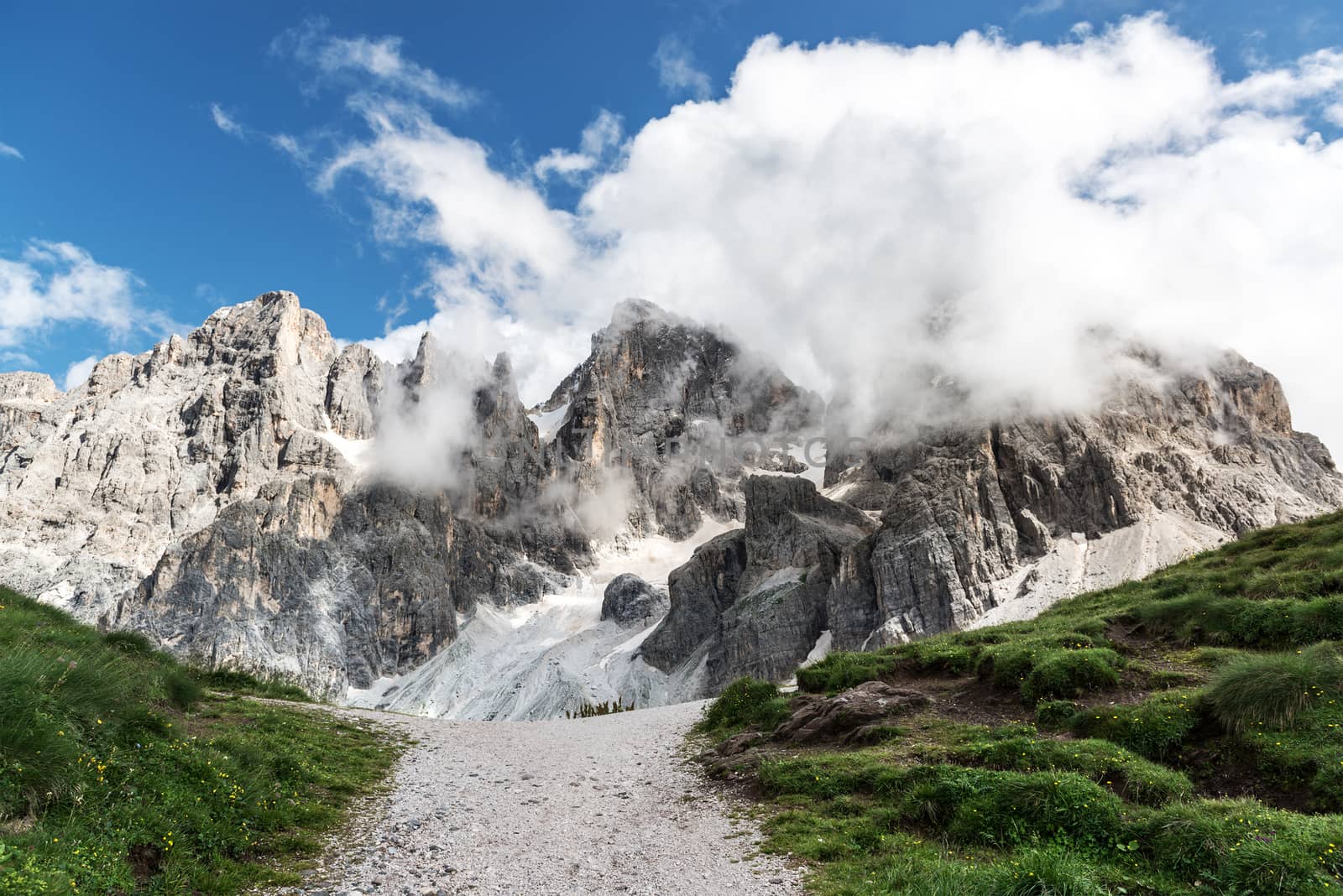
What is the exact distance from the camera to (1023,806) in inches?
398

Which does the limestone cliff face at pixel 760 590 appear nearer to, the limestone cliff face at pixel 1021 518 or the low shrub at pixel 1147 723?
the limestone cliff face at pixel 1021 518

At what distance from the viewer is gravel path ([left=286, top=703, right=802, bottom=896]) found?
32.3 ft

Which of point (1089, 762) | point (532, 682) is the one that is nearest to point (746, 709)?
point (1089, 762)

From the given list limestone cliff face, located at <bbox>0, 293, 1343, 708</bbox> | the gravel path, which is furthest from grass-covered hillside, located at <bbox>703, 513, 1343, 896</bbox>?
limestone cliff face, located at <bbox>0, 293, 1343, 708</bbox>

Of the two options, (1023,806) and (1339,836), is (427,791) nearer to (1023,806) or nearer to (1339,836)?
(1023,806)

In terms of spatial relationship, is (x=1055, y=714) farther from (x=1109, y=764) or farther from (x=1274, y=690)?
(x=1274, y=690)

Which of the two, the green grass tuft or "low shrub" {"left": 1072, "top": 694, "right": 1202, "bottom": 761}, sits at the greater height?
the green grass tuft

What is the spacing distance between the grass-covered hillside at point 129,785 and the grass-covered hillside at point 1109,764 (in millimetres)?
7396

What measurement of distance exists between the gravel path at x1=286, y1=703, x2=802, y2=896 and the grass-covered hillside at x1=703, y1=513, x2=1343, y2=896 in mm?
1166

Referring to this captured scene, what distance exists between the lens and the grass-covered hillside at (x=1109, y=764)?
8.14 m

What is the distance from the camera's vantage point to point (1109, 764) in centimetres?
1102

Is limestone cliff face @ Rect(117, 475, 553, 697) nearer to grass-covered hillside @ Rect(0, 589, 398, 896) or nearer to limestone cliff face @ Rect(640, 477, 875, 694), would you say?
limestone cliff face @ Rect(640, 477, 875, 694)

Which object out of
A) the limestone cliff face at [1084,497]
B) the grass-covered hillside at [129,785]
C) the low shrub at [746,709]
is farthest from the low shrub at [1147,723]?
the limestone cliff face at [1084,497]

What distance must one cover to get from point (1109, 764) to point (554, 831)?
8745 mm
